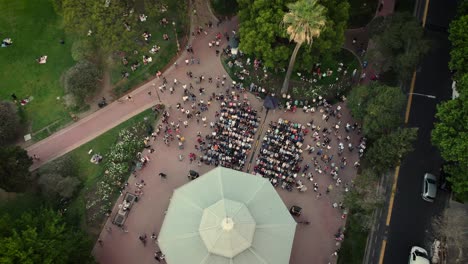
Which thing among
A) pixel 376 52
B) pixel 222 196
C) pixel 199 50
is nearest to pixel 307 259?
pixel 222 196

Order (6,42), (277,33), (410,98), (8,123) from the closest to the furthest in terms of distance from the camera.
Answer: (277,33), (8,123), (410,98), (6,42)

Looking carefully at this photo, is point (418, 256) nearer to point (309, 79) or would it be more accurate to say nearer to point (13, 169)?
point (309, 79)

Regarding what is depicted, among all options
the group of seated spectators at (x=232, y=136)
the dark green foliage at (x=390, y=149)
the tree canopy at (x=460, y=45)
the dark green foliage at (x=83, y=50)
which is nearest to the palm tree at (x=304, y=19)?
the group of seated spectators at (x=232, y=136)

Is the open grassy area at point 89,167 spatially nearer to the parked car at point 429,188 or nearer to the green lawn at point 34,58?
the green lawn at point 34,58

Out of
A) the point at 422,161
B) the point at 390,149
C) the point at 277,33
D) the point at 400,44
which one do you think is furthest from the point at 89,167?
the point at 400,44

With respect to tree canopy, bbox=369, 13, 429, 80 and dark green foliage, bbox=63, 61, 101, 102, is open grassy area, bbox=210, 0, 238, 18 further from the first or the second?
tree canopy, bbox=369, 13, 429, 80

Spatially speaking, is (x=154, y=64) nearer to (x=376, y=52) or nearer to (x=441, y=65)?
(x=376, y=52)
